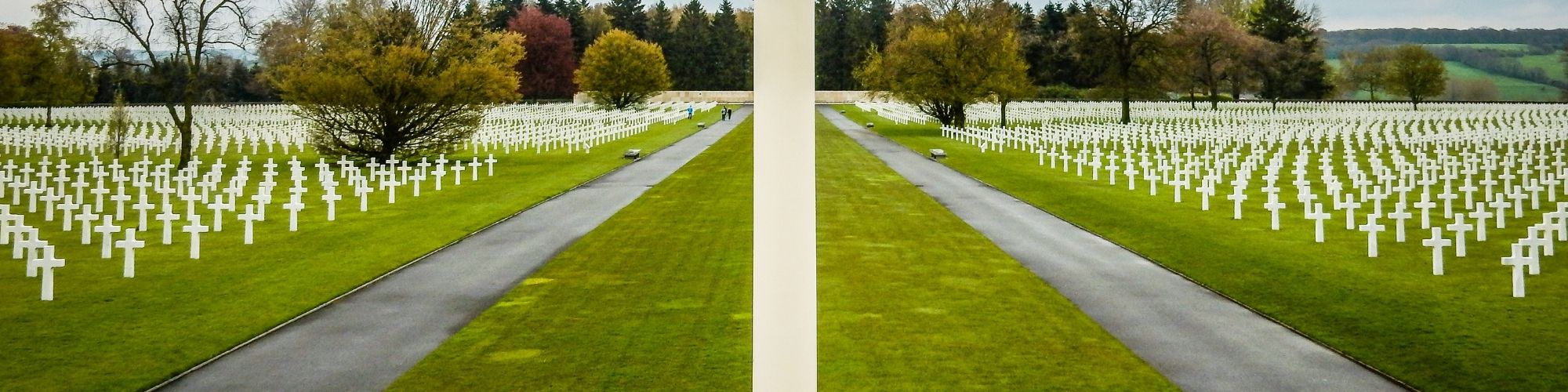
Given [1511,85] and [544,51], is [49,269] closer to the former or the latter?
[544,51]

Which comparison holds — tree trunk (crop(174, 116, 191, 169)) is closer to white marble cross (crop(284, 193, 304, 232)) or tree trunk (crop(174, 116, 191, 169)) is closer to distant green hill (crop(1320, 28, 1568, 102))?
white marble cross (crop(284, 193, 304, 232))

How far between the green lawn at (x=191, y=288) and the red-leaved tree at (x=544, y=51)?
2801 cm

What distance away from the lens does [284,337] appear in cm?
863

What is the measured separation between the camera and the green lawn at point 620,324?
747 centimetres

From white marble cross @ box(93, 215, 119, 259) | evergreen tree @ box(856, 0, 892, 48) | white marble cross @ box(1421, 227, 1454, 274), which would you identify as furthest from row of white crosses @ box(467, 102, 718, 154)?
white marble cross @ box(1421, 227, 1454, 274)

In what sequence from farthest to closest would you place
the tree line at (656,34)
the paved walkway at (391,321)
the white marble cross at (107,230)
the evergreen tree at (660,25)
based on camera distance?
the evergreen tree at (660,25) → the tree line at (656,34) → the white marble cross at (107,230) → the paved walkway at (391,321)

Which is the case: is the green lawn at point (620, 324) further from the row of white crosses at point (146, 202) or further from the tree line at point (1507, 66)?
the tree line at point (1507, 66)

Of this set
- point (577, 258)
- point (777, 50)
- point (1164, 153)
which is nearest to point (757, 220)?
point (777, 50)

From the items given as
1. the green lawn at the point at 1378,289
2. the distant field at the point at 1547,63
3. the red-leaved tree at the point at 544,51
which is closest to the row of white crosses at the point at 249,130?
the red-leaved tree at the point at 544,51

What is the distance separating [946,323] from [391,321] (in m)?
4.42

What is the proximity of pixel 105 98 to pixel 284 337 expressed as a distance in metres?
51.2

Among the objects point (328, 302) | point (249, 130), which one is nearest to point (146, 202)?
point (328, 302)

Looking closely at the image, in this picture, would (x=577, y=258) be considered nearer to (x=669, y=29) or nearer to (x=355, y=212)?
(x=355, y=212)

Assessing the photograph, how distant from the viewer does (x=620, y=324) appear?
9.34 meters
